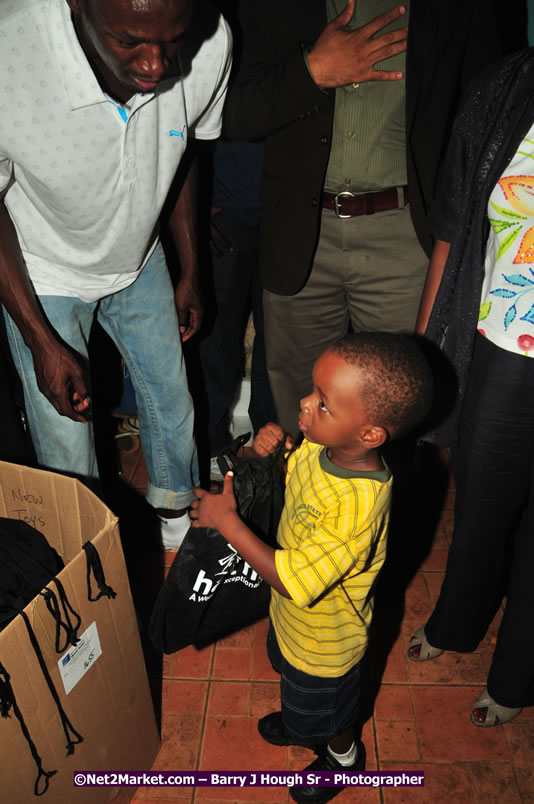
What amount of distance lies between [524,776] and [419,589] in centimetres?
77

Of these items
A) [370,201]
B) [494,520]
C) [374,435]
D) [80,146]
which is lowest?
[494,520]

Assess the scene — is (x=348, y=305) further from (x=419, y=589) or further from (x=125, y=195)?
(x=419, y=589)

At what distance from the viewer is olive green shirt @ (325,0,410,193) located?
7.04 ft

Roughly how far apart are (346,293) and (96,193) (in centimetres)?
104

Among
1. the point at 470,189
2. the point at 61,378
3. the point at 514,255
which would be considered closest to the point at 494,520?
the point at 514,255

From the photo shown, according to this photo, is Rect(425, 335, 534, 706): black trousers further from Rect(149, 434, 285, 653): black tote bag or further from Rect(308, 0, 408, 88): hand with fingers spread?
Rect(308, 0, 408, 88): hand with fingers spread

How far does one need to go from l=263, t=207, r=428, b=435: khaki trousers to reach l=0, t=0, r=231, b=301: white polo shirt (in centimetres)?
57

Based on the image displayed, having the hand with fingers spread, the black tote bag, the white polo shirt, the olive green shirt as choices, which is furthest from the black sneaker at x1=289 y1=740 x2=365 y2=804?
the hand with fingers spread

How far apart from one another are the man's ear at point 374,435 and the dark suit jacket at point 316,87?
39.5 inches

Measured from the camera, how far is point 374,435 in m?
1.58

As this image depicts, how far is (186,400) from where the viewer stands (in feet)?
8.26

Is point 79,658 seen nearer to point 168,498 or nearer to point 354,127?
point 168,498

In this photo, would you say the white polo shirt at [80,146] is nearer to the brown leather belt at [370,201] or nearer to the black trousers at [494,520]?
the brown leather belt at [370,201]

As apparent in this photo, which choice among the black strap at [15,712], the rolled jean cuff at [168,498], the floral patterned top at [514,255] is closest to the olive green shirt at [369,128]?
the floral patterned top at [514,255]
